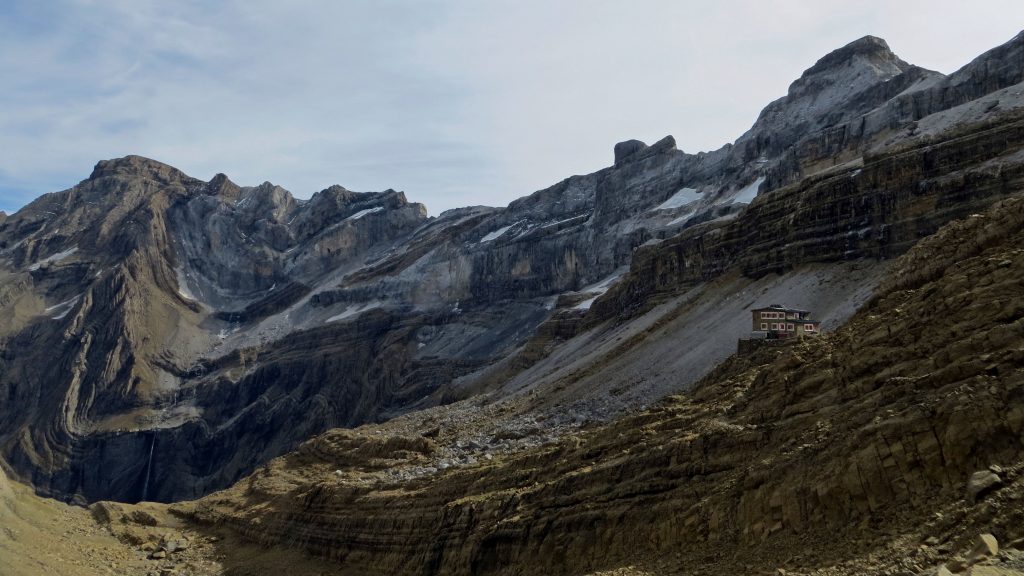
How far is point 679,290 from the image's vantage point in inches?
2594

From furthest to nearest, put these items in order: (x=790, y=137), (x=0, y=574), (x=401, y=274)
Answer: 1. (x=401, y=274)
2. (x=790, y=137)
3. (x=0, y=574)

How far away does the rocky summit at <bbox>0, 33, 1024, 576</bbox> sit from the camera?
1677 cm

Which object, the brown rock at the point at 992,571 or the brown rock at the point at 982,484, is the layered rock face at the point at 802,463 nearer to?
the brown rock at the point at 982,484

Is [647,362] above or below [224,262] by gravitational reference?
below

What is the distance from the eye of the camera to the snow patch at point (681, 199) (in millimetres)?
100812

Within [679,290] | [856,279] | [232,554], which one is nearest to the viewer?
[232,554]

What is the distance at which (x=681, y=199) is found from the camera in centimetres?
10244

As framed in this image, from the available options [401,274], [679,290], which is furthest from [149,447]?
[679,290]

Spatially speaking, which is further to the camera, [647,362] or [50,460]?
[50,460]

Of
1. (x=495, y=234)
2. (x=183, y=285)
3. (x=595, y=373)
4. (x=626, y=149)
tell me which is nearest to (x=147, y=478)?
(x=183, y=285)

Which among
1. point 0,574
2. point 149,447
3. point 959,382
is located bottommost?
point 149,447

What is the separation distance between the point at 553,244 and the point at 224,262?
77206 mm

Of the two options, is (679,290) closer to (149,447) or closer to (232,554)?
(232,554)

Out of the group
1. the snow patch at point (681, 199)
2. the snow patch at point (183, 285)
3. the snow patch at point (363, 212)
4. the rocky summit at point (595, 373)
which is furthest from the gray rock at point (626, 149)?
the snow patch at point (183, 285)
